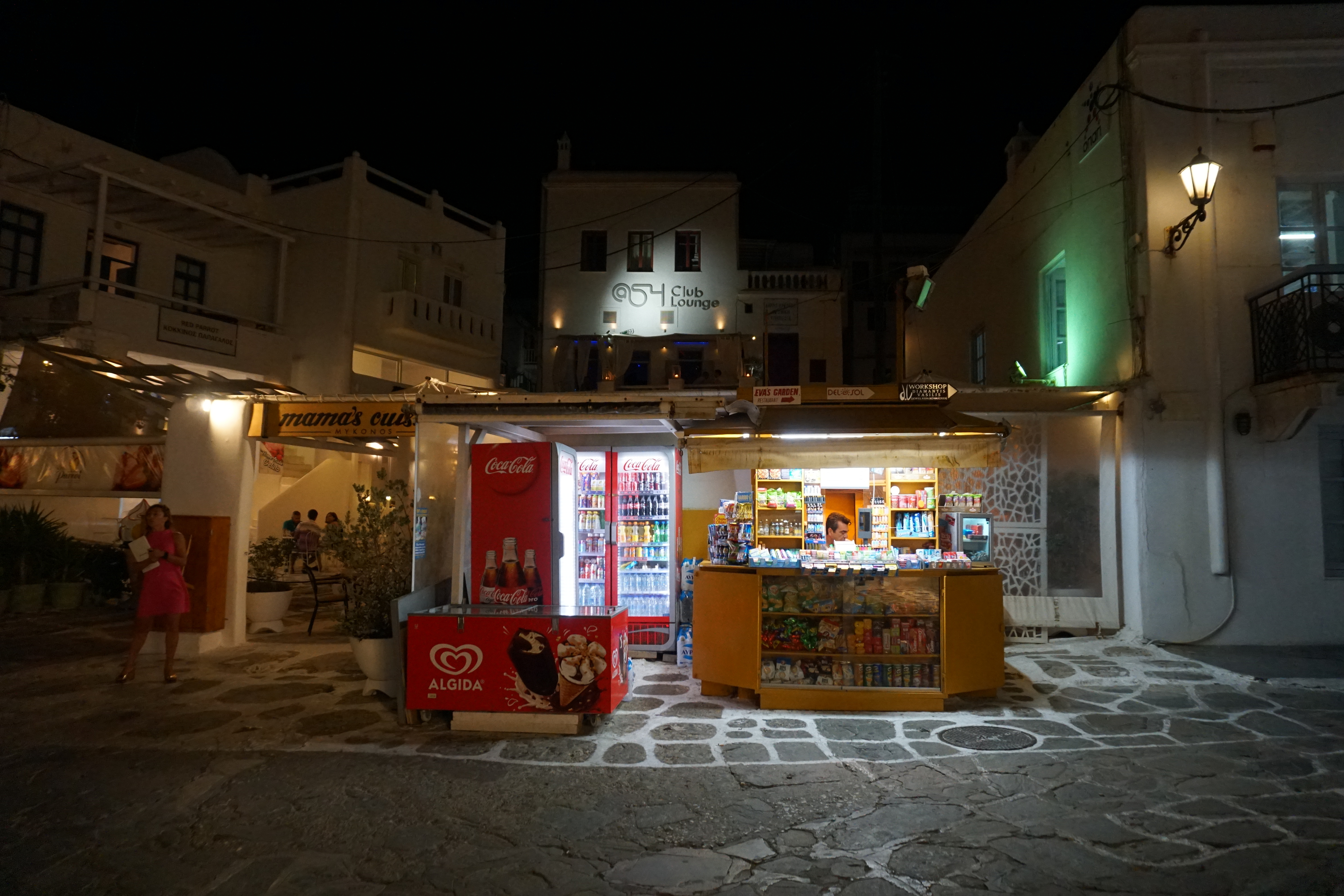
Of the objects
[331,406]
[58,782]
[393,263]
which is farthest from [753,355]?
[58,782]

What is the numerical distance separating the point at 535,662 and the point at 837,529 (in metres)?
5.08

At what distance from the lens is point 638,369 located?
2038 centimetres

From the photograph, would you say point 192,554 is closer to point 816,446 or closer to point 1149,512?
point 816,446

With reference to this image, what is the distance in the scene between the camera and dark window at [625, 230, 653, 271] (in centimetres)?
2175

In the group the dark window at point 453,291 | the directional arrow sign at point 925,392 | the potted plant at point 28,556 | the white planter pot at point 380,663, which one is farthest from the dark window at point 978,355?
the potted plant at point 28,556

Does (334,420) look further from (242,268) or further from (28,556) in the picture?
(242,268)

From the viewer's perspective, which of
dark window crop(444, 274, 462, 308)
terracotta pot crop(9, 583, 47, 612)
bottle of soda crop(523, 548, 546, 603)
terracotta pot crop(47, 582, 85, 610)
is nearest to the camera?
bottle of soda crop(523, 548, 546, 603)

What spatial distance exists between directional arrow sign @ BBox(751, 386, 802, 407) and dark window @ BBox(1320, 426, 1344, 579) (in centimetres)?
739

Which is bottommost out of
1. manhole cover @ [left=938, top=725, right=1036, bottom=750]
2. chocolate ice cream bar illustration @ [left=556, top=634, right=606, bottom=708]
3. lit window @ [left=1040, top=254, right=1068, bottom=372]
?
manhole cover @ [left=938, top=725, right=1036, bottom=750]

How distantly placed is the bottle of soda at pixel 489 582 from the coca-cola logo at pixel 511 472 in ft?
2.32

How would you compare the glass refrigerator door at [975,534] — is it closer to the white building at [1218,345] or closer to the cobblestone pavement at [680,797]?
the white building at [1218,345]

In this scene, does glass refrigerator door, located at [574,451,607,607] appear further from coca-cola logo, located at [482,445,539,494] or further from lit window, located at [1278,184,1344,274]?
lit window, located at [1278,184,1344,274]

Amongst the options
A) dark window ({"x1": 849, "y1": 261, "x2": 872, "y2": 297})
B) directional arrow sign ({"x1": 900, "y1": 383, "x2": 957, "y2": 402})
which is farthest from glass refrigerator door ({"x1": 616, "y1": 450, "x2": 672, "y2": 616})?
dark window ({"x1": 849, "y1": 261, "x2": 872, "y2": 297})

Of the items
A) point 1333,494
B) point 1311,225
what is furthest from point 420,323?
point 1333,494
